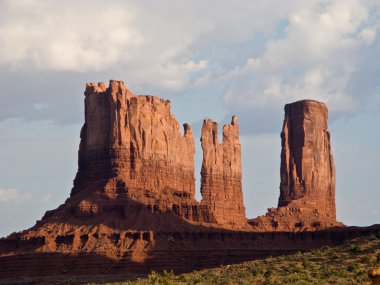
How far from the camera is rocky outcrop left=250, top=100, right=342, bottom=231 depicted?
16662 cm

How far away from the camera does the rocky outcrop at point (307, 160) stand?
167 meters

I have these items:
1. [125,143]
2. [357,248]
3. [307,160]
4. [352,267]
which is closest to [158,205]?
[125,143]

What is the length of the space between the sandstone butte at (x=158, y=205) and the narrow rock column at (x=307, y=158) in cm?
11

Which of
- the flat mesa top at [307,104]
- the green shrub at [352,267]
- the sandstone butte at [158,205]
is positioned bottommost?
the green shrub at [352,267]

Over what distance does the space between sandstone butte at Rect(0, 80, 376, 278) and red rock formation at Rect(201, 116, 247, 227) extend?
0.37 ft

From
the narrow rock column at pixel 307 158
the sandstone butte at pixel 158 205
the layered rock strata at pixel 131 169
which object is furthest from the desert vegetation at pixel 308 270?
the narrow rock column at pixel 307 158

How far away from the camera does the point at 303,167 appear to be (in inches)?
6614

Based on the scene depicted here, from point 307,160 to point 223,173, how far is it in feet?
36.2

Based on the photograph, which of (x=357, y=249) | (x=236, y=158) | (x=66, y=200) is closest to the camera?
(x=357, y=249)

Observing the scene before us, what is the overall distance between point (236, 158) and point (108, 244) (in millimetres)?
38862

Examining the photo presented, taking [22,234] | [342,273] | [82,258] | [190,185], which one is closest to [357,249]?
[342,273]

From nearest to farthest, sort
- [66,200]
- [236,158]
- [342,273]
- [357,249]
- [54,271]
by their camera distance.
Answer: [342,273]
[357,249]
[54,271]
[66,200]
[236,158]

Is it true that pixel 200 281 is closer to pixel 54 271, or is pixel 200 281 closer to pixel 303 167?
pixel 54 271

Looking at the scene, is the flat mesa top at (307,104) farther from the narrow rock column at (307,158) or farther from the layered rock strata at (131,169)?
the layered rock strata at (131,169)
